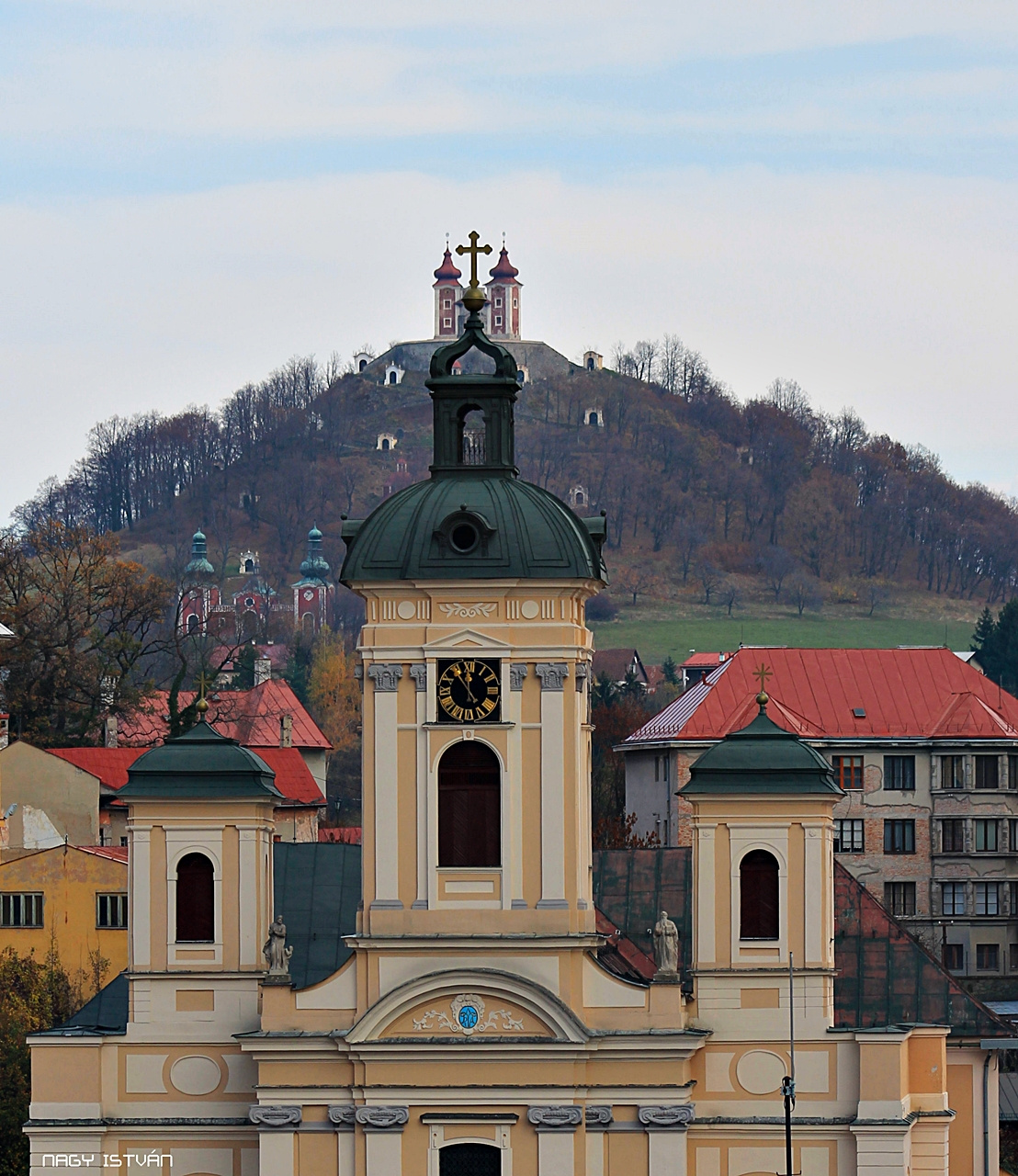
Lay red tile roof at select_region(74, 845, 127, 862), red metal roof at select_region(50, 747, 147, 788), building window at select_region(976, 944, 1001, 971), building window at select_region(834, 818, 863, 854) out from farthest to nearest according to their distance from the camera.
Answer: building window at select_region(834, 818, 863, 854) < building window at select_region(976, 944, 1001, 971) < red metal roof at select_region(50, 747, 147, 788) < red tile roof at select_region(74, 845, 127, 862)

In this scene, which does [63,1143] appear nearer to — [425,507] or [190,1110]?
[190,1110]

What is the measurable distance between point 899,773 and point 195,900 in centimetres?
6413

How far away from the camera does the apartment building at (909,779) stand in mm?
112812

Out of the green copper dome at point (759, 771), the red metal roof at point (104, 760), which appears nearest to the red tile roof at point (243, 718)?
the red metal roof at point (104, 760)

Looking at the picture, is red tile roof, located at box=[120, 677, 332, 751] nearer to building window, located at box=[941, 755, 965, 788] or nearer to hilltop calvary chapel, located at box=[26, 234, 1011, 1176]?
building window, located at box=[941, 755, 965, 788]

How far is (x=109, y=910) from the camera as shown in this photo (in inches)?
3337

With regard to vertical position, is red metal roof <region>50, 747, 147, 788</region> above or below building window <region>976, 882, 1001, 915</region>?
above

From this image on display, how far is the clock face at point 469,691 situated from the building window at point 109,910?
34.4m

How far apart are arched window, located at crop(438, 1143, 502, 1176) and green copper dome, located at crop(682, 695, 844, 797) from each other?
6.51m

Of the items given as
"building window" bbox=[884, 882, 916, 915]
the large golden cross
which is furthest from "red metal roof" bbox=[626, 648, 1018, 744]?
the large golden cross

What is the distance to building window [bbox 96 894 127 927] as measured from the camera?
84.6 m

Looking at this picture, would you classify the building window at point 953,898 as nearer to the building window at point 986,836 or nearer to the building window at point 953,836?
the building window at point 953,836

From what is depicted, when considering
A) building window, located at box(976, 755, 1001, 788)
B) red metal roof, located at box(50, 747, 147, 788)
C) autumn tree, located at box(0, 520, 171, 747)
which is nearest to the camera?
red metal roof, located at box(50, 747, 147, 788)

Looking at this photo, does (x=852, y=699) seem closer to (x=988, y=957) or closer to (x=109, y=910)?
(x=988, y=957)
